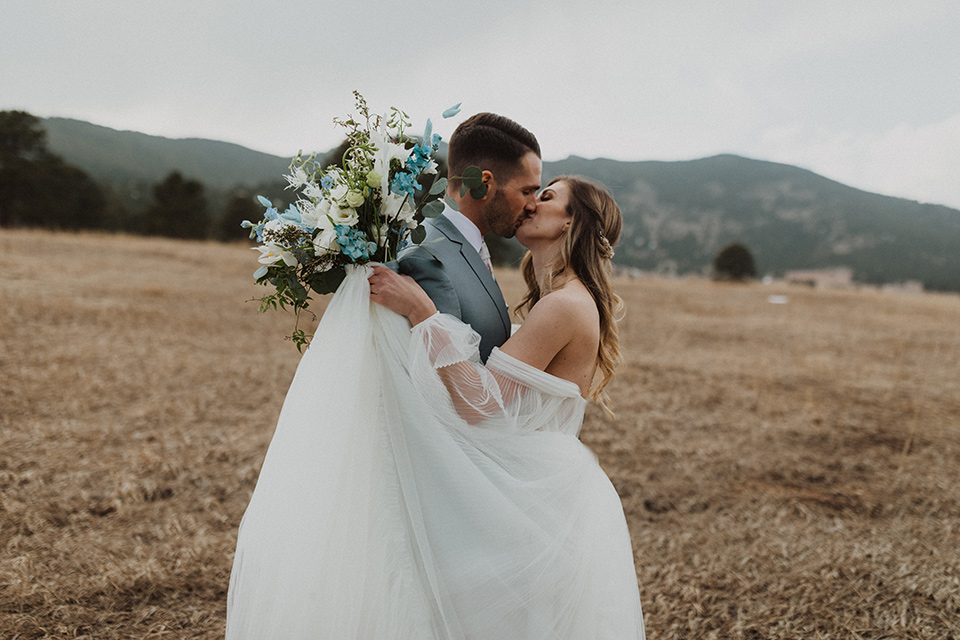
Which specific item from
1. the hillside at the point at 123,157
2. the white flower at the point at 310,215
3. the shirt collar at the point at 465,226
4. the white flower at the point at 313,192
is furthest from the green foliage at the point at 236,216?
the hillside at the point at 123,157

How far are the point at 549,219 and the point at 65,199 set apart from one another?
45938 millimetres

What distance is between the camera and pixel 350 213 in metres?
2.05

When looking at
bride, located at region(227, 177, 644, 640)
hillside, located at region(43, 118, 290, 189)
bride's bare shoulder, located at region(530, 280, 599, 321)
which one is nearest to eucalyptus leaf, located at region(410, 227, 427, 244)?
bride, located at region(227, 177, 644, 640)

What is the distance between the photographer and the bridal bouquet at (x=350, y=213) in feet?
6.74

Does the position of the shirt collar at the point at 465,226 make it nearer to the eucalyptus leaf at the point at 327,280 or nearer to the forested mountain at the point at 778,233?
the eucalyptus leaf at the point at 327,280

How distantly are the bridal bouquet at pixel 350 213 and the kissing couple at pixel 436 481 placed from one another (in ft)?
0.38

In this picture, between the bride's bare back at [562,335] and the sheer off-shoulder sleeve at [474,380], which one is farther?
the bride's bare back at [562,335]

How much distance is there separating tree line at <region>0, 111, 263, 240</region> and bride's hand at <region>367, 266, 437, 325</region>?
115 feet

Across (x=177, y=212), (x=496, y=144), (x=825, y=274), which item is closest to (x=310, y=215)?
(x=496, y=144)

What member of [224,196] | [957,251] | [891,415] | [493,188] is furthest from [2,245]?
[957,251]

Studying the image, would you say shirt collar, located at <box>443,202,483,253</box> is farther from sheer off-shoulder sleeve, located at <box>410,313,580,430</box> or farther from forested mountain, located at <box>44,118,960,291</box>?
forested mountain, located at <box>44,118,960,291</box>

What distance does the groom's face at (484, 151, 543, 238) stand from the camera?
300 cm

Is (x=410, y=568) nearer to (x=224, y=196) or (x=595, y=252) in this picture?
(x=595, y=252)

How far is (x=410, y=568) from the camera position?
2.13 m
